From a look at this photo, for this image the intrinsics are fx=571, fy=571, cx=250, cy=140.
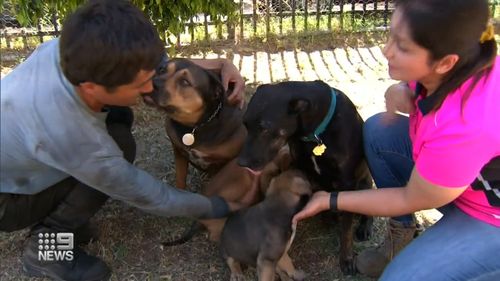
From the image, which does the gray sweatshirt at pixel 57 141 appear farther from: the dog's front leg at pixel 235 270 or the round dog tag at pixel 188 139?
the round dog tag at pixel 188 139

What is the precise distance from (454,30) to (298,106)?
102 cm

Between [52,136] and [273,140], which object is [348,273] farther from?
[52,136]

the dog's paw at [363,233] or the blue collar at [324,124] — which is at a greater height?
the blue collar at [324,124]

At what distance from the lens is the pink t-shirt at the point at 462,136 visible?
88.7 inches

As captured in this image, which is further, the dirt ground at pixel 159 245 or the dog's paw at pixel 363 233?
the dog's paw at pixel 363 233

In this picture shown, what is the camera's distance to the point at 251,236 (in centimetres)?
304

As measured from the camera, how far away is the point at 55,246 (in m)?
3.19

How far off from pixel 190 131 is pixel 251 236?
0.84 meters

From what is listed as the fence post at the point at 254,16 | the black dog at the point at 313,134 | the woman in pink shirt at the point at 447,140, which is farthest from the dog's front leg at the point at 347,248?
the fence post at the point at 254,16

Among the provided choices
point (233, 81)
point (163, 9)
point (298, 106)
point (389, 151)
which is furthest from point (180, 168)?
point (163, 9)

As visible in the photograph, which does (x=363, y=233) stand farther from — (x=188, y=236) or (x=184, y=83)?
(x=184, y=83)

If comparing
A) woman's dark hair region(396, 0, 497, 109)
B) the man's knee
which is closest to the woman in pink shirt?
woman's dark hair region(396, 0, 497, 109)

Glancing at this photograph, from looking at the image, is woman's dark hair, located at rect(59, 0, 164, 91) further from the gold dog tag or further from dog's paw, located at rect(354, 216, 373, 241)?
dog's paw, located at rect(354, 216, 373, 241)

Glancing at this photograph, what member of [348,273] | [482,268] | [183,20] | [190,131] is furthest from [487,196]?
[183,20]
